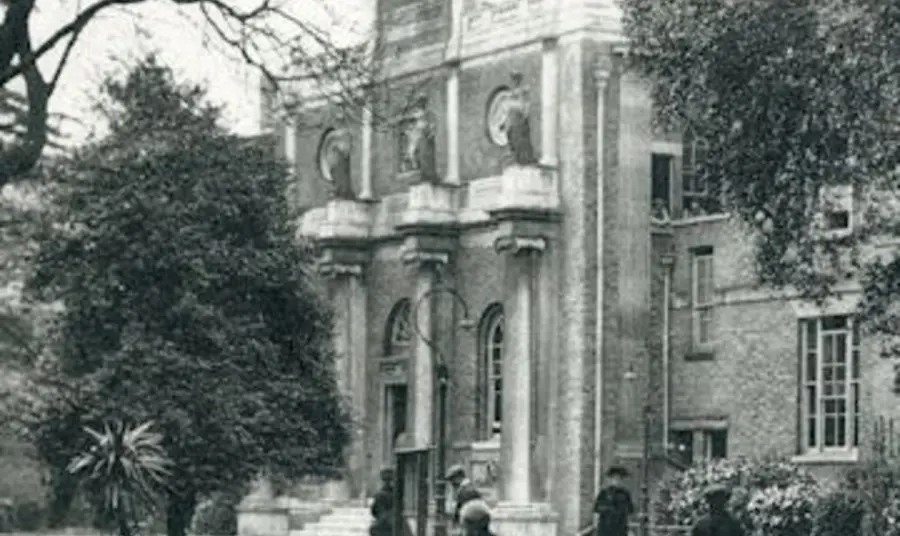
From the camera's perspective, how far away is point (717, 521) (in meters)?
15.5

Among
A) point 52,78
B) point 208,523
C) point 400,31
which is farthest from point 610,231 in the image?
point 52,78

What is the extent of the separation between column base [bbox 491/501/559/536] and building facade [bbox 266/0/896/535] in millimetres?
70

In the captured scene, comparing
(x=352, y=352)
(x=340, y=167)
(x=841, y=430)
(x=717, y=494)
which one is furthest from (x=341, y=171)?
(x=717, y=494)

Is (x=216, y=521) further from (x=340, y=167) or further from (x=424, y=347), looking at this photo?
(x=340, y=167)

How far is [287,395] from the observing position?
37.5m

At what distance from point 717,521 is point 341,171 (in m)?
32.5

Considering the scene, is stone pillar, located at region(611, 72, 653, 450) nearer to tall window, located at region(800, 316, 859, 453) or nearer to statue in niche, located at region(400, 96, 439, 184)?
tall window, located at region(800, 316, 859, 453)

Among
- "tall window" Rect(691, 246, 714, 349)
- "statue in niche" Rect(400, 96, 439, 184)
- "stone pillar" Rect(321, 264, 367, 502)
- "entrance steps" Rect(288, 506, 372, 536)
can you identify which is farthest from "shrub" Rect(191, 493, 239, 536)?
"tall window" Rect(691, 246, 714, 349)

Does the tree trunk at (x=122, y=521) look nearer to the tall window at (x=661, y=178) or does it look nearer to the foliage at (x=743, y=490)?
the foliage at (x=743, y=490)

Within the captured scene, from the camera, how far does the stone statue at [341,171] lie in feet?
155

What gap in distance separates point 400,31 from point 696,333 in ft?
35.9

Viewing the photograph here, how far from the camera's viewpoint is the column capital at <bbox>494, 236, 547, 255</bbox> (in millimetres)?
40906

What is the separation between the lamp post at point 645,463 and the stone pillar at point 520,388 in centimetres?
200

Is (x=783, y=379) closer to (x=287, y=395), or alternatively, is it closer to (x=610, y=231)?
(x=610, y=231)
